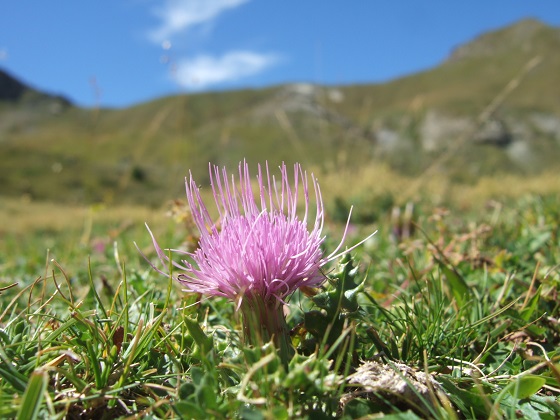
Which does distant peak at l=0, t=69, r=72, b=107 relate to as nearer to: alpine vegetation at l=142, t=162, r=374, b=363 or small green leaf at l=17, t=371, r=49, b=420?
alpine vegetation at l=142, t=162, r=374, b=363

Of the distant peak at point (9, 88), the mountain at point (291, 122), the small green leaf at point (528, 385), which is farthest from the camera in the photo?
the distant peak at point (9, 88)

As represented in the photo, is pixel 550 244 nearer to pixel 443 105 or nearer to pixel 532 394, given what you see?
pixel 532 394

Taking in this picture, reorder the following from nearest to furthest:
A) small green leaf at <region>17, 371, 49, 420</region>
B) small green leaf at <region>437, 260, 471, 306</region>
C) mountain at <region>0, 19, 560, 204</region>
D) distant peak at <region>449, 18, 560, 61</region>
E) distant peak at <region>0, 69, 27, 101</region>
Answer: small green leaf at <region>17, 371, 49, 420</region> → small green leaf at <region>437, 260, 471, 306</region> → mountain at <region>0, 19, 560, 204</region> → distant peak at <region>449, 18, 560, 61</region> → distant peak at <region>0, 69, 27, 101</region>

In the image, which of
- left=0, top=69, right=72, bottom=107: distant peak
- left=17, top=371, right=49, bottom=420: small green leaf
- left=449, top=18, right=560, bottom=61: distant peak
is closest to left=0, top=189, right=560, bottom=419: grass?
left=17, top=371, right=49, bottom=420: small green leaf

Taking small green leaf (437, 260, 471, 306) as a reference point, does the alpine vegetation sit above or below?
above

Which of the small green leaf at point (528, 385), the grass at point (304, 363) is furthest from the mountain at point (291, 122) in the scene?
the small green leaf at point (528, 385)

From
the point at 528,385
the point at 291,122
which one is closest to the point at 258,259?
the point at 528,385

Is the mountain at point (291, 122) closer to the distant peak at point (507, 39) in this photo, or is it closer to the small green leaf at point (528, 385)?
the distant peak at point (507, 39)

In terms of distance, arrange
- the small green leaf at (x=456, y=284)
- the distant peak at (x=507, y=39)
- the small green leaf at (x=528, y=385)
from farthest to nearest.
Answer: the distant peak at (x=507, y=39) → the small green leaf at (x=456, y=284) → the small green leaf at (x=528, y=385)

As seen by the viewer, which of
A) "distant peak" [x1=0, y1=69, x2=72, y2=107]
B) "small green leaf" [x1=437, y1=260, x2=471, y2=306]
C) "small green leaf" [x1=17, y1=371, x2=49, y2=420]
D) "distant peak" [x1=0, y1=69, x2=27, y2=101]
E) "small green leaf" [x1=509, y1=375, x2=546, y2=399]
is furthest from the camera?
"distant peak" [x1=0, y1=69, x2=27, y2=101]

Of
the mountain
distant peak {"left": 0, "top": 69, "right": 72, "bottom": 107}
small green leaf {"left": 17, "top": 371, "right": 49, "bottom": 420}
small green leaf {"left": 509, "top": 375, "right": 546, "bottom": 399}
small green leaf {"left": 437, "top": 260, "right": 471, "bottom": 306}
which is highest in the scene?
distant peak {"left": 0, "top": 69, "right": 72, "bottom": 107}

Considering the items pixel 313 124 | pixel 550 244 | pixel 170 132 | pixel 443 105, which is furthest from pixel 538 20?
pixel 550 244
